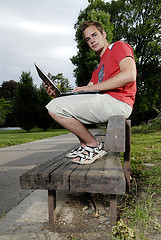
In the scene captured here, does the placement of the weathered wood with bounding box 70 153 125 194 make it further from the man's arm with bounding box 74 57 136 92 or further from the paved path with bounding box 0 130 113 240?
the man's arm with bounding box 74 57 136 92

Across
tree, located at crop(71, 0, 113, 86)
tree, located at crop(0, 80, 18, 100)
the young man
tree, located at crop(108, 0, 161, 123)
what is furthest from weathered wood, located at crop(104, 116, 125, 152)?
tree, located at crop(0, 80, 18, 100)

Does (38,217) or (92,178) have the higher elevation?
(92,178)

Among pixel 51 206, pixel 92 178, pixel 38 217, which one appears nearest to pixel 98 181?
pixel 92 178

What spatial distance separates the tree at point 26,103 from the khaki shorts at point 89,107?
22.4m

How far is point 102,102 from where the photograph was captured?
5.73ft

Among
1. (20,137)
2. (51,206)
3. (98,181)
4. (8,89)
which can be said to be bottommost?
(20,137)

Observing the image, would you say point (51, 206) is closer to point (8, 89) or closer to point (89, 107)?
point (89, 107)

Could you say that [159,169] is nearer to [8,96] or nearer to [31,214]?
[31,214]

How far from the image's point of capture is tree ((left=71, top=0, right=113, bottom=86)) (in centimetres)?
1842

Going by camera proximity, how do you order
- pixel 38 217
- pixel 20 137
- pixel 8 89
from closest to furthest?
pixel 38 217
pixel 20 137
pixel 8 89

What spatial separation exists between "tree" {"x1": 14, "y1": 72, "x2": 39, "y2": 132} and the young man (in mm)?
22303

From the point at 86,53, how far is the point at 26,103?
33.0 feet

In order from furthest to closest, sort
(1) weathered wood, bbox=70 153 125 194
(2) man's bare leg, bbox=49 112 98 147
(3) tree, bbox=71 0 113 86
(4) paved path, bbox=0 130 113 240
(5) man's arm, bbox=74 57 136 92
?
(3) tree, bbox=71 0 113 86, (2) man's bare leg, bbox=49 112 98 147, (5) man's arm, bbox=74 57 136 92, (4) paved path, bbox=0 130 113 240, (1) weathered wood, bbox=70 153 125 194

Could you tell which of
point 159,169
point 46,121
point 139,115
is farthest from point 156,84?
point 159,169
